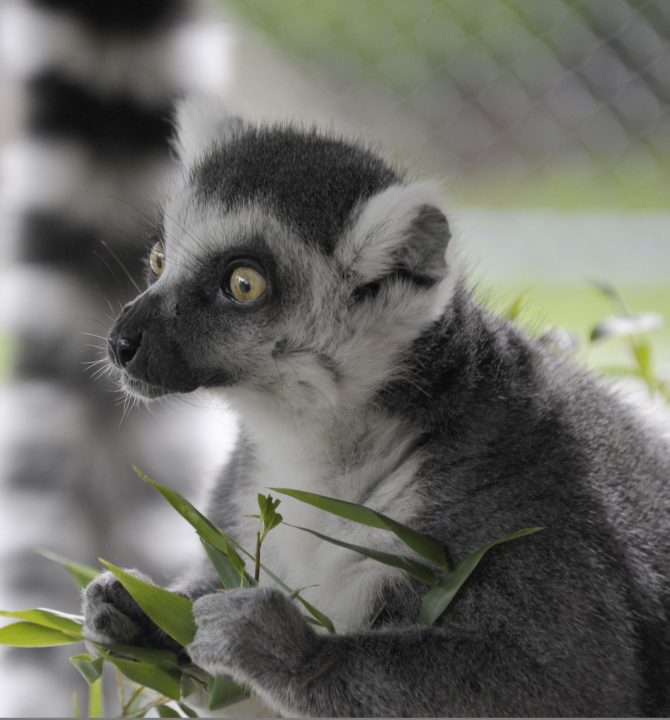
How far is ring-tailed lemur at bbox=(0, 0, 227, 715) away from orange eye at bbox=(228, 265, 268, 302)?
1.81ft

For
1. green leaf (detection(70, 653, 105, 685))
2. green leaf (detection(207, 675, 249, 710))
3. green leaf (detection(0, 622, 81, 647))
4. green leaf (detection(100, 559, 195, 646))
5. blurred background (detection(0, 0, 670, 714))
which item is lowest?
green leaf (detection(0, 622, 81, 647))

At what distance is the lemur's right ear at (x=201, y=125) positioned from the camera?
1.70 meters

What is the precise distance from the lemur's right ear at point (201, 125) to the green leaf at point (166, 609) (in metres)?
0.72

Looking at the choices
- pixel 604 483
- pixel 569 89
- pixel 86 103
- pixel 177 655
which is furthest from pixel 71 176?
pixel 569 89

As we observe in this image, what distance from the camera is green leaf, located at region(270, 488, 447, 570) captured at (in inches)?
49.9

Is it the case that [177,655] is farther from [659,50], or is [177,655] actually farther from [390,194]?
[659,50]

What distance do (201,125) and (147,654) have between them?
85cm

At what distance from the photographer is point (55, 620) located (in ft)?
4.37

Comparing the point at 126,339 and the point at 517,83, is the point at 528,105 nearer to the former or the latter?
the point at 517,83

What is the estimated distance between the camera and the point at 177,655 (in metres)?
1.37

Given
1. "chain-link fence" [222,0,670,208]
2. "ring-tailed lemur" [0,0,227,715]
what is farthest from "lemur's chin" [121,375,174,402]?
"chain-link fence" [222,0,670,208]

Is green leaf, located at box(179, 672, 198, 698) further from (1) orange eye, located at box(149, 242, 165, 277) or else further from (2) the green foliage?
(1) orange eye, located at box(149, 242, 165, 277)

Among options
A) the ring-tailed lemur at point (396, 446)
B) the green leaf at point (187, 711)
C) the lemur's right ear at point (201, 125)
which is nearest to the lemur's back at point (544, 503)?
the ring-tailed lemur at point (396, 446)

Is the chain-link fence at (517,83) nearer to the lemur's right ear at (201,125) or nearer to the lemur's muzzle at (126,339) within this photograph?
the lemur's right ear at (201,125)
